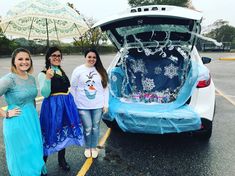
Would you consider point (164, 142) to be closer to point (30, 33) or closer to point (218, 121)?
point (218, 121)

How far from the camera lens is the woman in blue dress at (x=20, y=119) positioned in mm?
2982

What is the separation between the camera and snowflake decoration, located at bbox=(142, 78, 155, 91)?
16.3 ft

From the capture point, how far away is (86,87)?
12.4ft

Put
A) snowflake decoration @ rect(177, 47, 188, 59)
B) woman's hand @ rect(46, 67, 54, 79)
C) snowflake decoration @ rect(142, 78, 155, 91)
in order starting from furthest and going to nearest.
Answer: snowflake decoration @ rect(142, 78, 155, 91) → snowflake decoration @ rect(177, 47, 188, 59) → woman's hand @ rect(46, 67, 54, 79)

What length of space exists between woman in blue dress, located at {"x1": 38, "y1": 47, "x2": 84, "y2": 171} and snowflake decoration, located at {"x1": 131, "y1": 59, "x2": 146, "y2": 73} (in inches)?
67.2

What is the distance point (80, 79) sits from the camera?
3.75 metres

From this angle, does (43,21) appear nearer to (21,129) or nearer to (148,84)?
(21,129)

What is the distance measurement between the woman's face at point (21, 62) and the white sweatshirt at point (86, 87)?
0.81 meters

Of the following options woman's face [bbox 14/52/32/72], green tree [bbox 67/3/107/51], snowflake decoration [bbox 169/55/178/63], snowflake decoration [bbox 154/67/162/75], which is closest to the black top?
woman's face [bbox 14/52/32/72]

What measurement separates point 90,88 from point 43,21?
1.02m

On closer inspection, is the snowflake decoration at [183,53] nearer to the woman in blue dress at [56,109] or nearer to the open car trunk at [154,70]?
the open car trunk at [154,70]

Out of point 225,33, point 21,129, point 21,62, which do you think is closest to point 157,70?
point 21,62

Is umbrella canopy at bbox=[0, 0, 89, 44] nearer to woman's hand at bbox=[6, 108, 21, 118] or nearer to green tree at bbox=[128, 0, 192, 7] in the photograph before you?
woman's hand at bbox=[6, 108, 21, 118]

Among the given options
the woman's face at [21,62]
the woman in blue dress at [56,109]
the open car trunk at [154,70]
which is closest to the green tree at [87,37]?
the open car trunk at [154,70]
